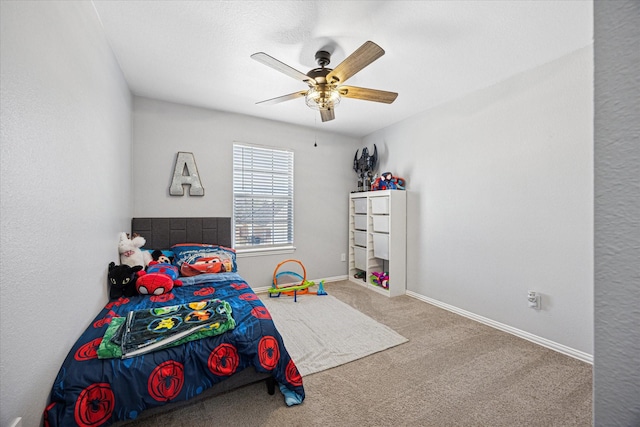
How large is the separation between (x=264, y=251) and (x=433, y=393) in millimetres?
2692

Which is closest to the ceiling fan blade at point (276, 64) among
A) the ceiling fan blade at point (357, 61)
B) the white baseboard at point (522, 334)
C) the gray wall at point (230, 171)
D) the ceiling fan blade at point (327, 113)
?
the ceiling fan blade at point (357, 61)

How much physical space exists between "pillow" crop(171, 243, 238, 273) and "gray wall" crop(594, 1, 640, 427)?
2.94 meters

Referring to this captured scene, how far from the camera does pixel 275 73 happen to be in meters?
2.54

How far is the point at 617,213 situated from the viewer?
396 millimetres

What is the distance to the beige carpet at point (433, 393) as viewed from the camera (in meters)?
1.53

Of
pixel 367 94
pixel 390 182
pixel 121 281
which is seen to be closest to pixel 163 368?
pixel 121 281

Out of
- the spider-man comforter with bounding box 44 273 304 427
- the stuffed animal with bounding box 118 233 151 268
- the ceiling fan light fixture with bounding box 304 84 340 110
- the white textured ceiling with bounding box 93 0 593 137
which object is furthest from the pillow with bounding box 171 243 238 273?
the ceiling fan light fixture with bounding box 304 84 340 110

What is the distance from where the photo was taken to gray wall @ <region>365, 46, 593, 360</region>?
215 centimetres

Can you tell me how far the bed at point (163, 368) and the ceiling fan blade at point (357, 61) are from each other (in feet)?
6.22

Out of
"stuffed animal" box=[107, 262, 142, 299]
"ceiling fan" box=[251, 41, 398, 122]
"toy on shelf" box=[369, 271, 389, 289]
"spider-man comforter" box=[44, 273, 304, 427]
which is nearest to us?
"spider-man comforter" box=[44, 273, 304, 427]

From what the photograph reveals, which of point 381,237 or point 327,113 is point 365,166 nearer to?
point 381,237

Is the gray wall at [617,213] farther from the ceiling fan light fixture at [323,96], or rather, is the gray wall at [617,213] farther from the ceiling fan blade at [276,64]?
the ceiling fan light fixture at [323,96]

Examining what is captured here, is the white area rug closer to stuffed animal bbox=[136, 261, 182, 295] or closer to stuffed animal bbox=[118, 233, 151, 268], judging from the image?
stuffed animal bbox=[136, 261, 182, 295]

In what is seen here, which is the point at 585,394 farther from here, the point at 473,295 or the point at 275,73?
the point at 275,73
